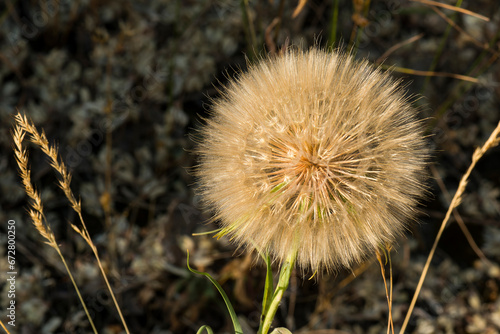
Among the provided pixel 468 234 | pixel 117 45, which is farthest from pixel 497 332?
pixel 117 45

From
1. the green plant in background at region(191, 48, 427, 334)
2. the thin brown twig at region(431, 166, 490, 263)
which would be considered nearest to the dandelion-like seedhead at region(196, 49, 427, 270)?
the green plant in background at region(191, 48, 427, 334)

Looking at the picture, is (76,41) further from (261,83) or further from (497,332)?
(497,332)

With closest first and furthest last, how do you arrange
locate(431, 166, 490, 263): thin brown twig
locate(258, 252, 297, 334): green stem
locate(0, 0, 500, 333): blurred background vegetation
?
locate(258, 252, 297, 334): green stem
locate(0, 0, 500, 333): blurred background vegetation
locate(431, 166, 490, 263): thin brown twig

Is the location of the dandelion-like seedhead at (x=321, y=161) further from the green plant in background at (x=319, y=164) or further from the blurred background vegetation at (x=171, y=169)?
the blurred background vegetation at (x=171, y=169)

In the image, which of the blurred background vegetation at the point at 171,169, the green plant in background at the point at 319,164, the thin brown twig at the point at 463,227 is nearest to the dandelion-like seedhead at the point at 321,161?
the green plant in background at the point at 319,164

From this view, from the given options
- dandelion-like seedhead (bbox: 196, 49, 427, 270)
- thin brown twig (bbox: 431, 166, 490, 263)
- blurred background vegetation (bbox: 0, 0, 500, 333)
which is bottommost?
thin brown twig (bbox: 431, 166, 490, 263)

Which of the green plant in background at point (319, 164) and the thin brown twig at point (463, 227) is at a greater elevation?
the green plant in background at point (319, 164)

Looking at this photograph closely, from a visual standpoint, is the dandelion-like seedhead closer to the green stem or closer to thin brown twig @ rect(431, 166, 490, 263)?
the green stem
